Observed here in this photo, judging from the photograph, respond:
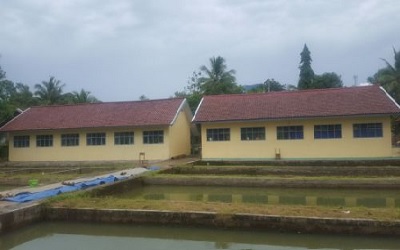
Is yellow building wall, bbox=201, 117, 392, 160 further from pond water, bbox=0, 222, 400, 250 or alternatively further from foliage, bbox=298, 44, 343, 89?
foliage, bbox=298, 44, 343, 89

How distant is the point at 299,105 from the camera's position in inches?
893

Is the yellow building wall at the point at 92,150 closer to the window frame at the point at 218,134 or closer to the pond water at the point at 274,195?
the window frame at the point at 218,134

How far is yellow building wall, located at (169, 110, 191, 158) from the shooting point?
2505 centimetres

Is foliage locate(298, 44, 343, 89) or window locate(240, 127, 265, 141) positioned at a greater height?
foliage locate(298, 44, 343, 89)

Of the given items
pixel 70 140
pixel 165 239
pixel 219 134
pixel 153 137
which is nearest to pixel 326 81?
pixel 219 134

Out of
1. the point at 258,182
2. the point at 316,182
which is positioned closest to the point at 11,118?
the point at 258,182

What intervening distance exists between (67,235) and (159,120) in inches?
616

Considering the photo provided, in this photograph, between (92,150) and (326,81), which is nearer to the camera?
(92,150)

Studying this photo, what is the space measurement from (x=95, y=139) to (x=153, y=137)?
3.98m

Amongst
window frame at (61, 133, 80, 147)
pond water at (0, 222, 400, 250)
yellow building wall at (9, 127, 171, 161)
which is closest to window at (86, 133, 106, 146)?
yellow building wall at (9, 127, 171, 161)

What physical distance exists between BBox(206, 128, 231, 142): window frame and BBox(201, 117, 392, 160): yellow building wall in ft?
0.58

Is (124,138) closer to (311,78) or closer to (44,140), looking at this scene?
(44,140)

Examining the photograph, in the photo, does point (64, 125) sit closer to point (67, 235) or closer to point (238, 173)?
point (238, 173)

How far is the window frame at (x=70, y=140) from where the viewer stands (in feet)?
86.5
